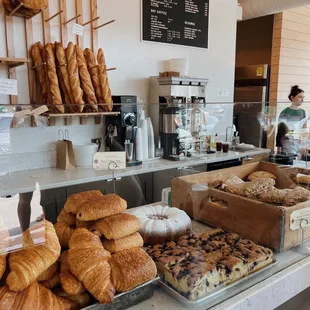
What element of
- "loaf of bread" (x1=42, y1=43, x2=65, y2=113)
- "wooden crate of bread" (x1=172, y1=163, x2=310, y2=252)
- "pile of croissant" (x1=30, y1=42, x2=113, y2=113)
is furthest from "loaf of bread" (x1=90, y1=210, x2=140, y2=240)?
"loaf of bread" (x1=42, y1=43, x2=65, y2=113)

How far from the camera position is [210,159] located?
1925 mm

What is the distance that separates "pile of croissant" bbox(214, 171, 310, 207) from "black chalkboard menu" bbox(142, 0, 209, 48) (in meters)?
2.37

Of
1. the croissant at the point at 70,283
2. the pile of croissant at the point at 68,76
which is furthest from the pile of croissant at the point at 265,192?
the pile of croissant at the point at 68,76

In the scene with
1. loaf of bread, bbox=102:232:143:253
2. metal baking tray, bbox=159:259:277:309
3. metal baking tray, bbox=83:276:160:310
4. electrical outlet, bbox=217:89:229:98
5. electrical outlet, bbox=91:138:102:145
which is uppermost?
electrical outlet, bbox=217:89:229:98

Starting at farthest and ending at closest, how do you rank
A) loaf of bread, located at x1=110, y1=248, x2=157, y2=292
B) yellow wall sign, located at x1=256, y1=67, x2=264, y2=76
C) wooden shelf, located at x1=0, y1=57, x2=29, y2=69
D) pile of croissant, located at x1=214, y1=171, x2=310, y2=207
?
yellow wall sign, located at x1=256, y1=67, x2=264, y2=76
wooden shelf, located at x1=0, y1=57, x2=29, y2=69
pile of croissant, located at x1=214, y1=171, x2=310, y2=207
loaf of bread, located at x1=110, y1=248, x2=157, y2=292

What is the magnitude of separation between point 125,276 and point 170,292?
0.15 metres

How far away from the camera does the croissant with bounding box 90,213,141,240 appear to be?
837mm

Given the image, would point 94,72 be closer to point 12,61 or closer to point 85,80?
point 85,80

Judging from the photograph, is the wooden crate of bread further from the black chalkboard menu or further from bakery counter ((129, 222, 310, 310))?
the black chalkboard menu

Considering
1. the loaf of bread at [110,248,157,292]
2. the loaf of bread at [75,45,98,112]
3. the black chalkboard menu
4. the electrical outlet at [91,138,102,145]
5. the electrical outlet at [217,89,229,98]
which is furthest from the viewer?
the electrical outlet at [217,89,229,98]

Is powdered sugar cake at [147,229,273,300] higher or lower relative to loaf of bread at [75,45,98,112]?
lower

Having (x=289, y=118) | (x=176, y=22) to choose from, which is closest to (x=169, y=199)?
(x=289, y=118)

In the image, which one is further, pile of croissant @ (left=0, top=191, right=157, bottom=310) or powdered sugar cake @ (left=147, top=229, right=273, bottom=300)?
powdered sugar cake @ (left=147, top=229, right=273, bottom=300)

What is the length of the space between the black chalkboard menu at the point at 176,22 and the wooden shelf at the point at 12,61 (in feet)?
4.31
